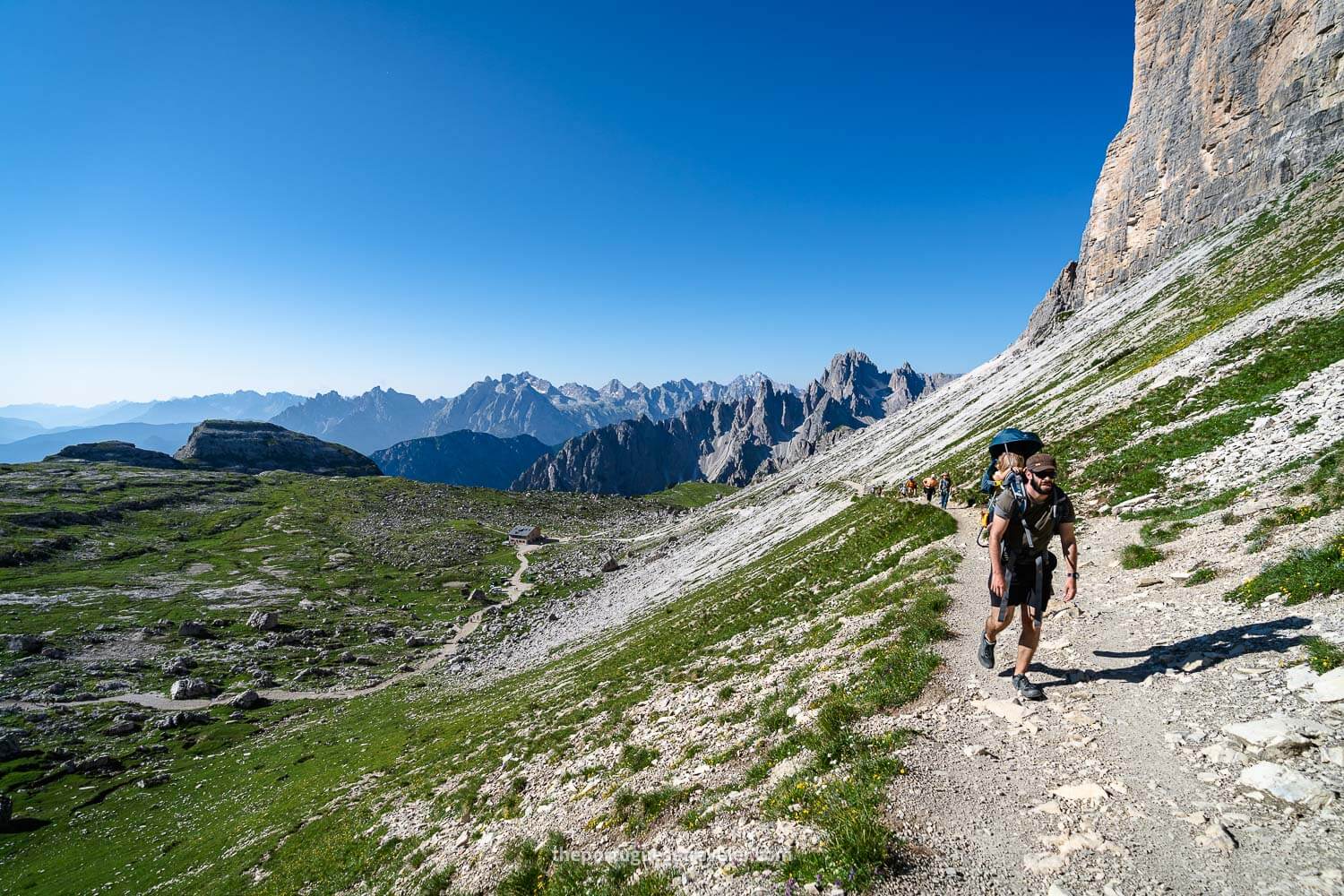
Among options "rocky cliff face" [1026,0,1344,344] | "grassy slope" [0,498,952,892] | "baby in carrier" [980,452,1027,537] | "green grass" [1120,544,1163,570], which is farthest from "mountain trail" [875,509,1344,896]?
"rocky cliff face" [1026,0,1344,344]

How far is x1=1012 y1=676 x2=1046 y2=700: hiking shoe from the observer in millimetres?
9594

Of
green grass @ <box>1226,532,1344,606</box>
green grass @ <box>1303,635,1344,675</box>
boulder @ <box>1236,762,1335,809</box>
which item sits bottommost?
boulder @ <box>1236,762,1335,809</box>

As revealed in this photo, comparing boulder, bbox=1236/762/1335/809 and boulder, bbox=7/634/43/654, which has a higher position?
boulder, bbox=1236/762/1335/809

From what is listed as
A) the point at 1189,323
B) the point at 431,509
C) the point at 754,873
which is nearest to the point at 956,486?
the point at 1189,323

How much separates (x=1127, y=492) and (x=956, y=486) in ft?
56.0

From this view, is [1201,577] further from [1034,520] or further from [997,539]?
[997,539]

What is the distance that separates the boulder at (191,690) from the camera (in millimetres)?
57031

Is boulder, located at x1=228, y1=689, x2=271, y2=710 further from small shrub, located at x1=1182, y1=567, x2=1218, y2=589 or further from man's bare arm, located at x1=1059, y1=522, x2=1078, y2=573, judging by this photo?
small shrub, located at x1=1182, y1=567, x2=1218, y2=589

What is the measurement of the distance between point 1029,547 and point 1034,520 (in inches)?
21.9

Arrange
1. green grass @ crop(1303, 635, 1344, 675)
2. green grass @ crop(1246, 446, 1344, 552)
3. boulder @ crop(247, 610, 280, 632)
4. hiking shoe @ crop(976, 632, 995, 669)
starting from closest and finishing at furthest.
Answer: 1. green grass @ crop(1303, 635, 1344, 675)
2. hiking shoe @ crop(976, 632, 995, 669)
3. green grass @ crop(1246, 446, 1344, 552)
4. boulder @ crop(247, 610, 280, 632)

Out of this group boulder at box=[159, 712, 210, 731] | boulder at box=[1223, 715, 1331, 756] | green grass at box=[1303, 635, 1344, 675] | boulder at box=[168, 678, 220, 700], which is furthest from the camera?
boulder at box=[168, 678, 220, 700]

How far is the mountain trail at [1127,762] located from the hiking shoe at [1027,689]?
155 mm

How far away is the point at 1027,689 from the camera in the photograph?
9727 millimetres

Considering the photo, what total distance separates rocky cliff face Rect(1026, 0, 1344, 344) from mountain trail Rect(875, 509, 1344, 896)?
93649 millimetres
